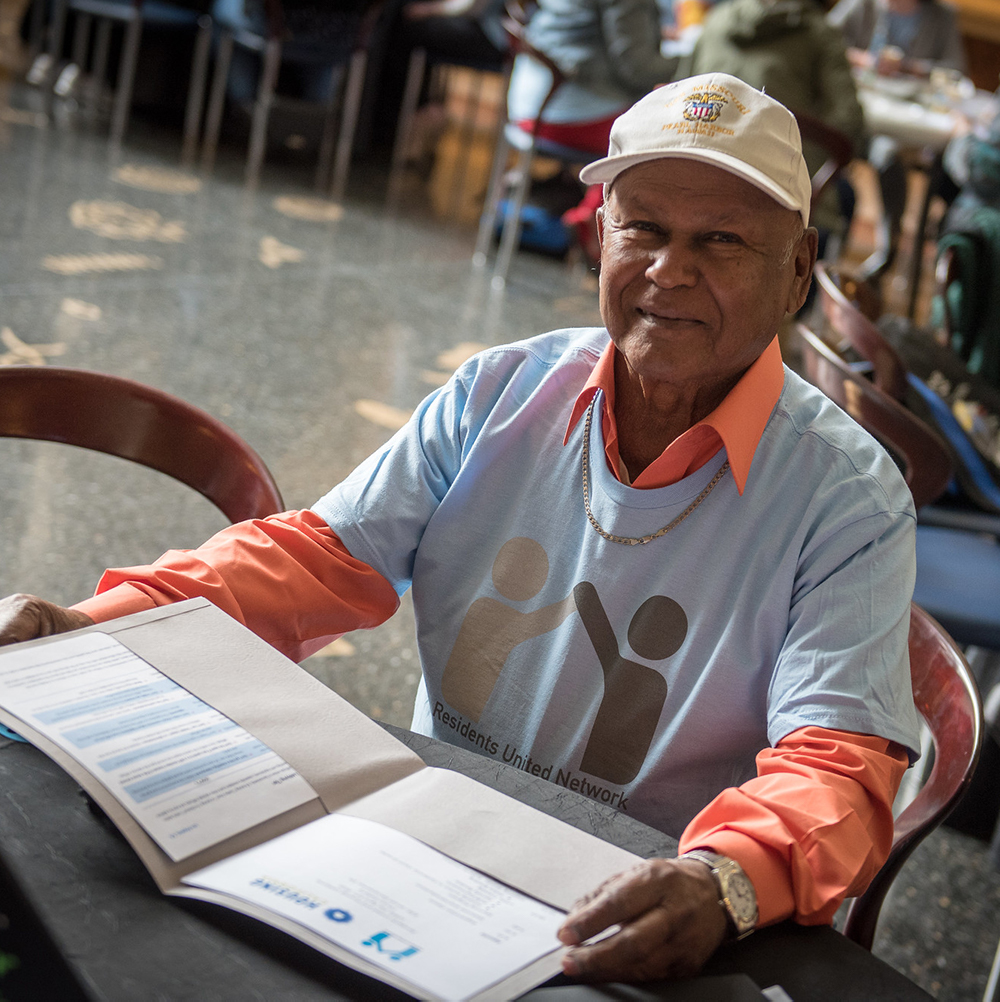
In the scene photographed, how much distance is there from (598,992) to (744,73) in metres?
4.47

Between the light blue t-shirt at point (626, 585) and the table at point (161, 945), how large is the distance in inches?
10.4

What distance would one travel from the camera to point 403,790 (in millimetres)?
846

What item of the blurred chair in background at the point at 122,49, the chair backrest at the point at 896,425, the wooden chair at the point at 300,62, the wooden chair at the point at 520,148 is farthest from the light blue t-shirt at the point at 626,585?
the blurred chair in background at the point at 122,49

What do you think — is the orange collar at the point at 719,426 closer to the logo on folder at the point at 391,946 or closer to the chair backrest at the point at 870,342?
the logo on folder at the point at 391,946

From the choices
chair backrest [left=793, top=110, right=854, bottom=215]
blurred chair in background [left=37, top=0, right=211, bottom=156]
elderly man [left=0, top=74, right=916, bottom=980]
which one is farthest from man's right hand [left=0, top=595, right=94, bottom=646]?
blurred chair in background [left=37, top=0, right=211, bottom=156]

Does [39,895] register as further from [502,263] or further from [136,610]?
[502,263]

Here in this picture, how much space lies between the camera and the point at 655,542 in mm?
1147

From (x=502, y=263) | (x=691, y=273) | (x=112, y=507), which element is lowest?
(x=112, y=507)

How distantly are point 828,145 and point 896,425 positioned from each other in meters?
2.80

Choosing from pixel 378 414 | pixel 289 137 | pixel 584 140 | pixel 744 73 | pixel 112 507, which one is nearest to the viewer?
pixel 112 507

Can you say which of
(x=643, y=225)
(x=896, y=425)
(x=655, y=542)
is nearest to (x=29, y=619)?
(x=655, y=542)

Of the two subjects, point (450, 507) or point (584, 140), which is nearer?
point (450, 507)

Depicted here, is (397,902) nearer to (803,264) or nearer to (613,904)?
(613,904)

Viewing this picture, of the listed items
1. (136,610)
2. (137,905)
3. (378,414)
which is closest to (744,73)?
(378,414)
